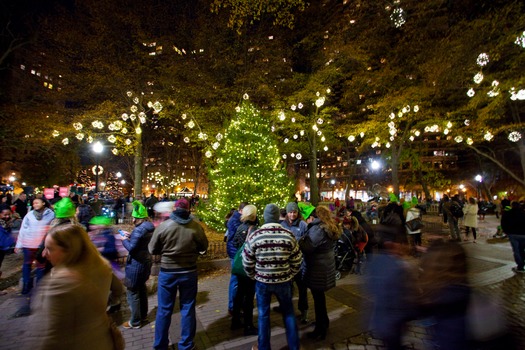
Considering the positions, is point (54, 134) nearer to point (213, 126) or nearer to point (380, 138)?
point (213, 126)

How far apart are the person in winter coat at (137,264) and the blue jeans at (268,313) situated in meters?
2.14

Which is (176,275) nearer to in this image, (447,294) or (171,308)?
(171,308)

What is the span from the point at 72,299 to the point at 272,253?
7.43ft

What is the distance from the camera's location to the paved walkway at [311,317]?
435cm

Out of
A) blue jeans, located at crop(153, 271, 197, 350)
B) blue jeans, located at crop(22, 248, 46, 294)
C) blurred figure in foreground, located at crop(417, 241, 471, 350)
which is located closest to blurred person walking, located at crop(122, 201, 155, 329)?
blue jeans, located at crop(153, 271, 197, 350)

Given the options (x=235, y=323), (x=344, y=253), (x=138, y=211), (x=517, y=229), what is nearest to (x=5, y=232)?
(x=138, y=211)

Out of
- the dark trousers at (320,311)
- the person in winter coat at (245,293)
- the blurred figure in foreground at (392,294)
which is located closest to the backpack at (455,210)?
the blurred figure in foreground at (392,294)

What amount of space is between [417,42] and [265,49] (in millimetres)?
8862

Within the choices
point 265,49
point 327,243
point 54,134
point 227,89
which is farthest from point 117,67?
point 327,243

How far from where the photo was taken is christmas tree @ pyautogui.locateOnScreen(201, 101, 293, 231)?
11.6 m

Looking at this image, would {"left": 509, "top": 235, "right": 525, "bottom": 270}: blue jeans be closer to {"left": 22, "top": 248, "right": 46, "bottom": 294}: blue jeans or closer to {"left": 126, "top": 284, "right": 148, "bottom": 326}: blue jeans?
{"left": 126, "top": 284, "right": 148, "bottom": 326}: blue jeans

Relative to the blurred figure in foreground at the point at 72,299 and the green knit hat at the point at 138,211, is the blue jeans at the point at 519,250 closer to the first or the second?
the green knit hat at the point at 138,211

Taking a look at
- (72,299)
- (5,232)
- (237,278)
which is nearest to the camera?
(72,299)

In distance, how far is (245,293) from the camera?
486cm
